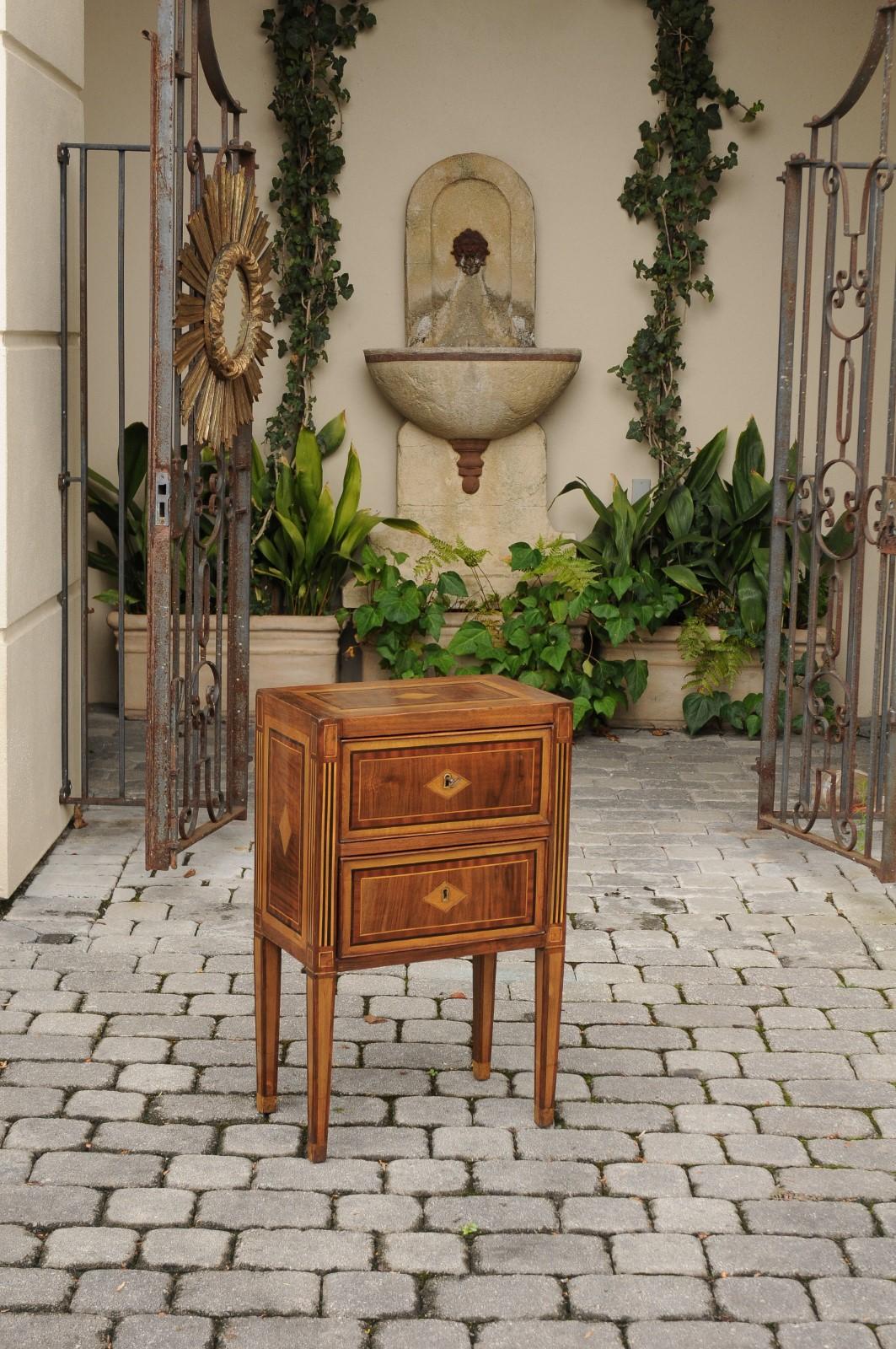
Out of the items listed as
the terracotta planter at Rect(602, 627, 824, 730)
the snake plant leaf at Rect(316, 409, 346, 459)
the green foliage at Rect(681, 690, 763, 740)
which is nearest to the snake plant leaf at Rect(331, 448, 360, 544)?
the snake plant leaf at Rect(316, 409, 346, 459)

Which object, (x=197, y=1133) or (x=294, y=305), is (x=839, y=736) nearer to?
(x=197, y=1133)

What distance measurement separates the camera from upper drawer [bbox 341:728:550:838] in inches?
114

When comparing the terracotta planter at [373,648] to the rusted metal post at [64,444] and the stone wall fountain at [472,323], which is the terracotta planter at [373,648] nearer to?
the stone wall fountain at [472,323]

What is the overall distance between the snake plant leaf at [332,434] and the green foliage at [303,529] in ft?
0.66

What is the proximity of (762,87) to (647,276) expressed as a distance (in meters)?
1.00

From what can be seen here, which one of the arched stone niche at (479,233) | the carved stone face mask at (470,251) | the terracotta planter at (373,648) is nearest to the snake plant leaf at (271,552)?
the terracotta planter at (373,648)

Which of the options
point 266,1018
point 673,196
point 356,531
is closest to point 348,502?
point 356,531

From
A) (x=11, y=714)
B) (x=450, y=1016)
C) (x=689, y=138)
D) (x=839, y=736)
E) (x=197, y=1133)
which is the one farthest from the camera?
(x=689, y=138)

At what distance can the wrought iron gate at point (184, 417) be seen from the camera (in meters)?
4.30

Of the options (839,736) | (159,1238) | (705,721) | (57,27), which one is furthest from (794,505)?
(159,1238)

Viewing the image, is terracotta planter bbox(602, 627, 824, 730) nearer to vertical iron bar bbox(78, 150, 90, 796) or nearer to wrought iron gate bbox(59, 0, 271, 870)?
wrought iron gate bbox(59, 0, 271, 870)

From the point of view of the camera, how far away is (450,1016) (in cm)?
373

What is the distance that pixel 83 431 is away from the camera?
4.98 metres

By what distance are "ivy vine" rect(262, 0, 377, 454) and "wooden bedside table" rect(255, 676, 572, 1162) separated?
4.35 metres
